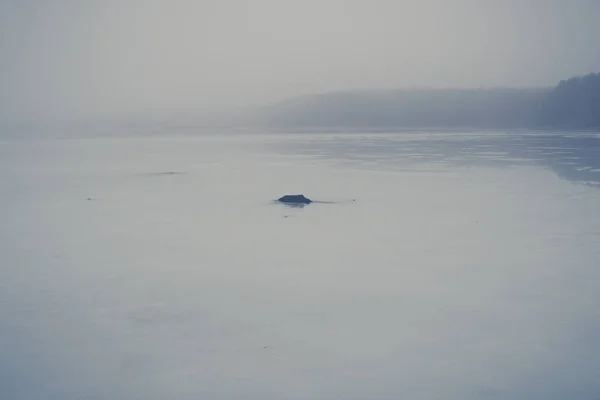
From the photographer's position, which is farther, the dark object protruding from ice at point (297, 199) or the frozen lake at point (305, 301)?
the dark object protruding from ice at point (297, 199)

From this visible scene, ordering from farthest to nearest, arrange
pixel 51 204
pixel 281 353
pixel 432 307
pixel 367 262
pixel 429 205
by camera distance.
→ pixel 51 204 → pixel 429 205 → pixel 367 262 → pixel 432 307 → pixel 281 353

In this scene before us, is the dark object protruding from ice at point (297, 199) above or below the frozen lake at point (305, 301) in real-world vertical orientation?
above

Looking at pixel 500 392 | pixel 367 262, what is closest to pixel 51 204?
pixel 367 262

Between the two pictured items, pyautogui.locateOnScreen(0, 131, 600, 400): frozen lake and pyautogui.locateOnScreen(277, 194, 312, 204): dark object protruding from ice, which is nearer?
pyautogui.locateOnScreen(0, 131, 600, 400): frozen lake

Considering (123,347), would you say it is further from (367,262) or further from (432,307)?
(367,262)

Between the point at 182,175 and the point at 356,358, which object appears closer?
the point at 356,358

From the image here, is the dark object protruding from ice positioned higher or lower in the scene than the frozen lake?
higher

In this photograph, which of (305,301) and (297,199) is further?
(297,199)

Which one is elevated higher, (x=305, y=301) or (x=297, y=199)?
(x=297, y=199)
